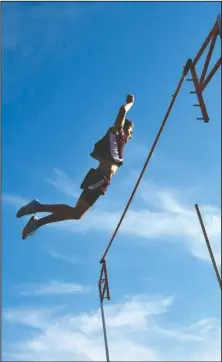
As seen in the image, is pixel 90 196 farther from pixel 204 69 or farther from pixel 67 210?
pixel 204 69

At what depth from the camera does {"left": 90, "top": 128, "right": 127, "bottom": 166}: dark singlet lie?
24.9ft

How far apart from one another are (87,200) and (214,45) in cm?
306

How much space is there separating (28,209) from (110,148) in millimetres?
1666

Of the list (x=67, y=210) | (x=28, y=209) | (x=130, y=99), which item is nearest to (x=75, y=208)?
(x=67, y=210)

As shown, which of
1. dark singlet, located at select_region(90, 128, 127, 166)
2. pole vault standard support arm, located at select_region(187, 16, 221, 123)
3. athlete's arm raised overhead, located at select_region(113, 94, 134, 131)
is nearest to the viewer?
pole vault standard support arm, located at select_region(187, 16, 221, 123)

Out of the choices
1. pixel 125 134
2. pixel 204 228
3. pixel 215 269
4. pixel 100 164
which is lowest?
pixel 215 269

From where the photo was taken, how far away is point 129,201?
9820 mm

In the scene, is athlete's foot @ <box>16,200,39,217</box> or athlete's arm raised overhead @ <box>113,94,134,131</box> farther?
athlete's foot @ <box>16,200,39,217</box>

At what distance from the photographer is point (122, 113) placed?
7.24m

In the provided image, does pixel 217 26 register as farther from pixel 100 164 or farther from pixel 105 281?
pixel 105 281

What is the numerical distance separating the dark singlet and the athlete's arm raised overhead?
152 millimetres

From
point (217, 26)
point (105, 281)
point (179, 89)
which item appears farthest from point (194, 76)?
point (105, 281)

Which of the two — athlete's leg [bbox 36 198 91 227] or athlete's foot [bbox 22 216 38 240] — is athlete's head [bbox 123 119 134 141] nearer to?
athlete's leg [bbox 36 198 91 227]

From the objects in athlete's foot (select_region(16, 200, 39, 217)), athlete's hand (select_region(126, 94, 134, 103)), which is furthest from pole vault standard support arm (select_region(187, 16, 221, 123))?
athlete's foot (select_region(16, 200, 39, 217))
